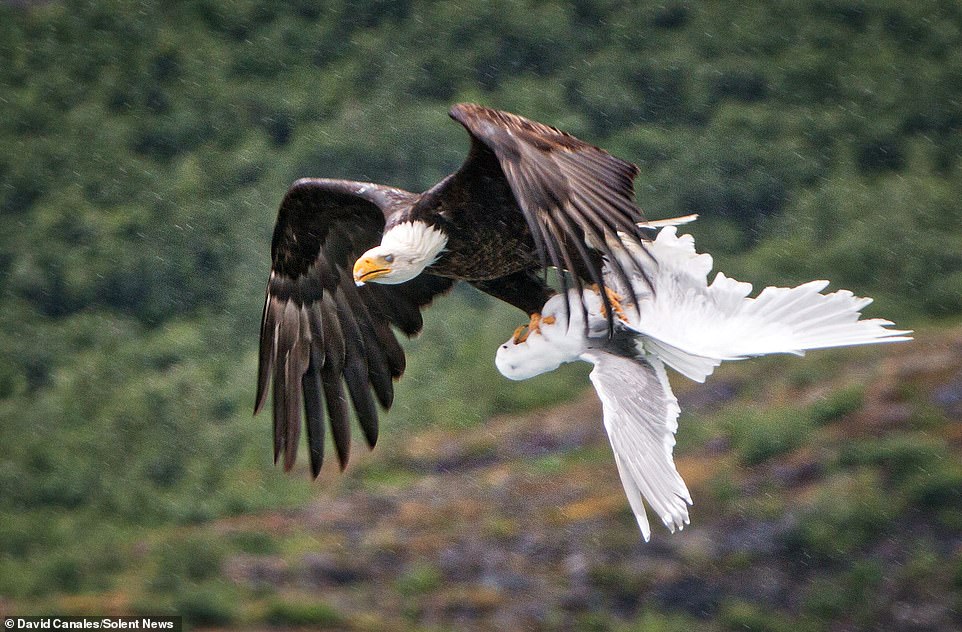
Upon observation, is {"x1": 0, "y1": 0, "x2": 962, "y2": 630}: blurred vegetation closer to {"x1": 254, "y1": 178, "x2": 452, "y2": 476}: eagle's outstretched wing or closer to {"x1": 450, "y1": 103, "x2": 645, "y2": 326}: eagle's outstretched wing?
{"x1": 254, "y1": 178, "x2": 452, "y2": 476}: eagle's outstretched wing

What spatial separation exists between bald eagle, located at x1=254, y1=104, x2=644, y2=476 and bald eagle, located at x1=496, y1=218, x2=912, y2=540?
0.15m

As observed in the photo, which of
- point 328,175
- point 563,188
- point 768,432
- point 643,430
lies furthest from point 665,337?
point 328,175

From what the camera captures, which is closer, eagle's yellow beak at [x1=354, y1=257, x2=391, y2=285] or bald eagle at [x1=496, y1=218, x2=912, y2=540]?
bald eagle at [x1=496, y1=218, x2=912, y2=540]

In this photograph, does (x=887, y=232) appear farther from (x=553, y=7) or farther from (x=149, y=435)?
(x=149, y=435)

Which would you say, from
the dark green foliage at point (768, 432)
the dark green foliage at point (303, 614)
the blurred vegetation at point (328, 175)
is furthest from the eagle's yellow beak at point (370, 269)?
the dark green foliage at point (768, 432)

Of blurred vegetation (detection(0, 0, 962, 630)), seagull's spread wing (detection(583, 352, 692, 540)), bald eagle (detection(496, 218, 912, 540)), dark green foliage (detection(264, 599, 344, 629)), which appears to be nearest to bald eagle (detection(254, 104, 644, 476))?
bald eagle (detection(496, 218, 912, 540))

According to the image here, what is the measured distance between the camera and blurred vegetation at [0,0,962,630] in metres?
13.9

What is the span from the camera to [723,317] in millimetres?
5086

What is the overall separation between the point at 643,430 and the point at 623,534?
8035mm

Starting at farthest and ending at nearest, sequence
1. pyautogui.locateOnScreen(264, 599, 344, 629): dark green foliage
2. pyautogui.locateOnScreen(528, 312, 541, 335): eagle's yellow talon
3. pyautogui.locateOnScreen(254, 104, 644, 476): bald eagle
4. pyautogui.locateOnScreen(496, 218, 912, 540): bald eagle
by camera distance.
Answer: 1. pyautogui.locateOnScreen(264, 599, 344, 629): dark green foliage
2. pyautogui.locateOnScreen(528, 312, 541, 335): eagle's yellow talon
3. pyautogui.locateOnScreen(496, 218, 912, 540): bald eagle
4. pyautogui.locateOnScreen(254, 104, 644, 476): bald eagle

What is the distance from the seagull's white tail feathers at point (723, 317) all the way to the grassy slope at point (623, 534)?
7.04 meters

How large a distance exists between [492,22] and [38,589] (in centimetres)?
980

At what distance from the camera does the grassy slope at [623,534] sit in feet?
40.0

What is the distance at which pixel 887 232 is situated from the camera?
16.1 meters
